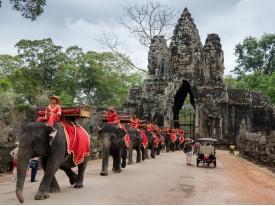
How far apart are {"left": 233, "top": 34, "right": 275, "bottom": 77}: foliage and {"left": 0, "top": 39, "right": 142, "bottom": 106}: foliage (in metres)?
19.7

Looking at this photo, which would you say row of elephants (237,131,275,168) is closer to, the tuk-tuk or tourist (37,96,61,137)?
the tuk-tuk

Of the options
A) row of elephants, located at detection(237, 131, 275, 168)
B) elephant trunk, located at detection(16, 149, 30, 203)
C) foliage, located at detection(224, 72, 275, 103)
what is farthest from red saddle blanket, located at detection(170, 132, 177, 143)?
elephant trunk, located at detection(16, 149, 30, 203)

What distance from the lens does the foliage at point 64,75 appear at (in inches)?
2305

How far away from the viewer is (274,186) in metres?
15.6

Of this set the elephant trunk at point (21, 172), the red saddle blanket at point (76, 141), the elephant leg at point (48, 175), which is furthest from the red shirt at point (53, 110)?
the elephant trunk at point (21, 172)

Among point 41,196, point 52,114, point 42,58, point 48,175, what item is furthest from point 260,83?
point 41,196

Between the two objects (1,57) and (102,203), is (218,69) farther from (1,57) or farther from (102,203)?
(102,203)

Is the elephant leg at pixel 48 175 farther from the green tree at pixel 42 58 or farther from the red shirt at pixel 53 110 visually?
the green tree at pixel 42 58

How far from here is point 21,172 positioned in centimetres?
956

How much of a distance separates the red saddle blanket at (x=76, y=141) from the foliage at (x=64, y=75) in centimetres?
4025

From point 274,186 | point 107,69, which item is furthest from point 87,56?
point 274,186

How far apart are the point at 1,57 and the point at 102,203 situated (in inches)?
2018

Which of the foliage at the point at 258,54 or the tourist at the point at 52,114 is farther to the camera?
the foliage at the point at 258,54

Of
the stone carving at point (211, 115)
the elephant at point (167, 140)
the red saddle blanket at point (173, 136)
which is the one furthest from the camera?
the stone carving at point (211, 115)
